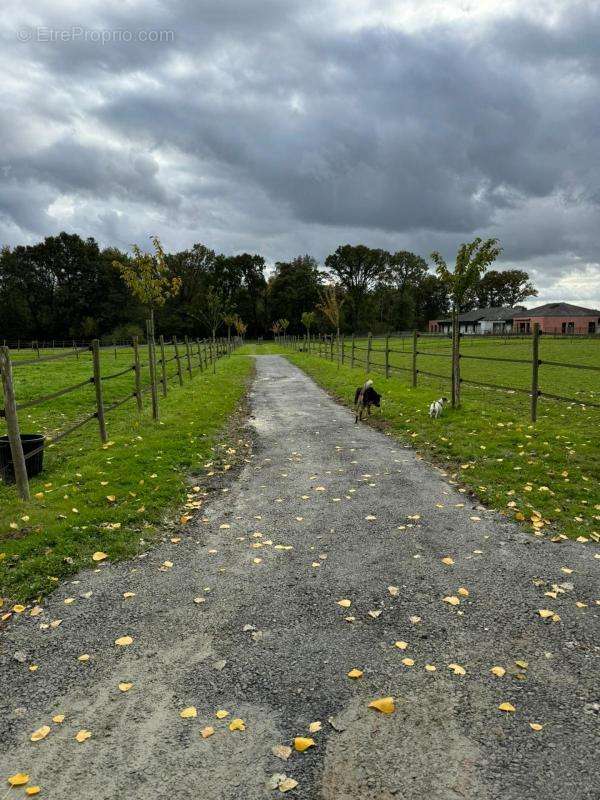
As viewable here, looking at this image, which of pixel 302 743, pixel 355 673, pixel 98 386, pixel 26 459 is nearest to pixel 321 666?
pixel 355 673

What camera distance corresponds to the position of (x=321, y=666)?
311 centimetres

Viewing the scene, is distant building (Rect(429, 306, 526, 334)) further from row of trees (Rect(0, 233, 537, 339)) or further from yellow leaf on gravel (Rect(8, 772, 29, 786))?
yellow leaf on gravel (Rect(8, 772, 29, 786))

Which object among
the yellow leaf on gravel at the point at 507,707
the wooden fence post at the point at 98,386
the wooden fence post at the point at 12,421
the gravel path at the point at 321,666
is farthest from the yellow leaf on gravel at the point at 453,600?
the wooden fence post at the point at 98,386

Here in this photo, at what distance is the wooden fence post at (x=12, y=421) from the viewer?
5.70 m

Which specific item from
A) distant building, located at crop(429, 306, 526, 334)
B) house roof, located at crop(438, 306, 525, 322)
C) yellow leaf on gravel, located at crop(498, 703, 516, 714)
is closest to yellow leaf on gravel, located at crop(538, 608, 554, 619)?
yellow leaf on gravel, located at crop(498, 703, 516, 714)

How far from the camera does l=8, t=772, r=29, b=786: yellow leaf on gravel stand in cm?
231

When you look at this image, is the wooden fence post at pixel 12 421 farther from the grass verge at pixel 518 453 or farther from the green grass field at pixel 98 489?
the grass verge at pixel 518 453

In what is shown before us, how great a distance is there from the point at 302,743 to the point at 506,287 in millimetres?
121400

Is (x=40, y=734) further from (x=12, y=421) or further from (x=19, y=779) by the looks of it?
(x=12, y=421)

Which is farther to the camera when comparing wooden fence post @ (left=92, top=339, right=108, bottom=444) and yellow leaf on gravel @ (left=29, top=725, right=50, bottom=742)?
wooden fence post @ (left=92, top=339, right=108, bottom=444)

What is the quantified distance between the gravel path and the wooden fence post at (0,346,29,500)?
2.29 meters

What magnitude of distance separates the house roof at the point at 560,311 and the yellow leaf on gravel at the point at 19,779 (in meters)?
92.7

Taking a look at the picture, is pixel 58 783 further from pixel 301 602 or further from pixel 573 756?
pixel 573 756

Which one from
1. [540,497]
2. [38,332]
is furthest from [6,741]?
[38,332]
